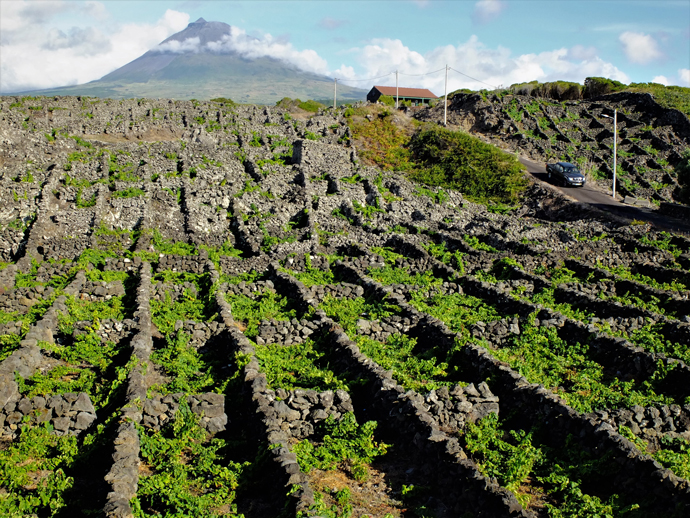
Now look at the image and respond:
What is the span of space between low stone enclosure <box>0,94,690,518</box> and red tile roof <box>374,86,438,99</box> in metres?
55.9

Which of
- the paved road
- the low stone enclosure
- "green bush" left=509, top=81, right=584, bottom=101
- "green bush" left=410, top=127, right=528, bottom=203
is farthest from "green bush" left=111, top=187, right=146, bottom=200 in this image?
"green bush" left=509, top=81, right=584, bottom=101

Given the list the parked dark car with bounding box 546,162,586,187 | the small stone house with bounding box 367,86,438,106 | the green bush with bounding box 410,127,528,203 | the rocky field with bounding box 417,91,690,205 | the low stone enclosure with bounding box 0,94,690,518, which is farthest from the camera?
the small stone house with bounding box 367,86,438,106

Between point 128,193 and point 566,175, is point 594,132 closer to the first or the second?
point 566,175

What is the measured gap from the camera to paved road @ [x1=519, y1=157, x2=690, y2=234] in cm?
3356

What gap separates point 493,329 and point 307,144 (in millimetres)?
29801

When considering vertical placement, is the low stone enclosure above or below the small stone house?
below

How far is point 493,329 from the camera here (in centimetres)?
1775

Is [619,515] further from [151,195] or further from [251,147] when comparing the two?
[251,147]

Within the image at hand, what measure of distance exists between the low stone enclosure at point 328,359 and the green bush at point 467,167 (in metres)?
9.81

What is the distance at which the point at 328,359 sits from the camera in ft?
52.4

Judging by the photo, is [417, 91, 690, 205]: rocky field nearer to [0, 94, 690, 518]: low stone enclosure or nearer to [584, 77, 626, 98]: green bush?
[584, 77, 626, 98]: green bush

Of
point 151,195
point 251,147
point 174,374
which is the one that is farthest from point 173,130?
point 174,374

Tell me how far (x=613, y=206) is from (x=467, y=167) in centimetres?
1221

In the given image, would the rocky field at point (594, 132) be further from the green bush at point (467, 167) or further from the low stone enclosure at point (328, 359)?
the low stone enclosure at point (328, 359)
